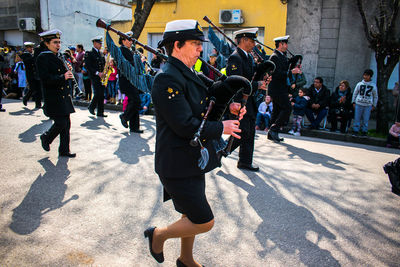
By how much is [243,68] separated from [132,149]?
9.07 feet

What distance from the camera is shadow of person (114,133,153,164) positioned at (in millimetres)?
5624

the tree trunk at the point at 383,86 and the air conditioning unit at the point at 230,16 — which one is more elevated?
the air conditioning unit at the point at 230,16

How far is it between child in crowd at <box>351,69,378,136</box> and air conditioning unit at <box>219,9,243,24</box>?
21.1 ft

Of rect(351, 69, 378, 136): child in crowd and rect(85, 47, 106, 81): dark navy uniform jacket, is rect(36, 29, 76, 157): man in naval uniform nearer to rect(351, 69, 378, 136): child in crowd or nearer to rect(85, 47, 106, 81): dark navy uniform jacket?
rect(85, 47, 106, 81): dark navy uniform jacket

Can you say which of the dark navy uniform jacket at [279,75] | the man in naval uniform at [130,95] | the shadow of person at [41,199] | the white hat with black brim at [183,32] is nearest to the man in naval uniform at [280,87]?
the dark navy uniform jacket at [279,75]

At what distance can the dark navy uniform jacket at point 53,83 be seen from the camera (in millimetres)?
5086

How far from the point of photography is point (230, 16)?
537 inches

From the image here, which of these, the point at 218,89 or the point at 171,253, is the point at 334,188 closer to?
the point at 171,253

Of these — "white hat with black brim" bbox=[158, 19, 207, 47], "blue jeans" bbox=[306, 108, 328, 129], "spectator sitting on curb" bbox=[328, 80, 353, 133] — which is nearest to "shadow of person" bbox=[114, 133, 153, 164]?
"white hat with black brim" bbox=[158, 19, 207, 47]

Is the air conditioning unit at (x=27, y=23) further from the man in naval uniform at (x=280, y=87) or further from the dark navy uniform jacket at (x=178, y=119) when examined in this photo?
the dark navy uniform jacket at (x=178, y=119)

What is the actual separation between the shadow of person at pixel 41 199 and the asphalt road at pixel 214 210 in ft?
0.04

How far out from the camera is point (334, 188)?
15.2ft

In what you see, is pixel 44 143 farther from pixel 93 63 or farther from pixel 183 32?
pixel 93 63

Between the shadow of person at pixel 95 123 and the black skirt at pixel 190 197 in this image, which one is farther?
the shadow of person at pixel 95 123
